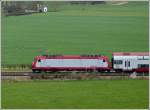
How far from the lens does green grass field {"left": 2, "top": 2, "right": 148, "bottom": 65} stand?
4650 centimetres

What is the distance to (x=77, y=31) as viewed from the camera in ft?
192

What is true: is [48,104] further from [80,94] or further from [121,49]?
[121,49]

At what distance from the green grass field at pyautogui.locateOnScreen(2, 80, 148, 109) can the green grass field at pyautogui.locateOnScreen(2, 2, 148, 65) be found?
11734 millimetres

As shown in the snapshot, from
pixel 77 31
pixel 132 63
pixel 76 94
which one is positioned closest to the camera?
pixel 76 94

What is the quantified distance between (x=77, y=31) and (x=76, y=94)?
33.3 metres

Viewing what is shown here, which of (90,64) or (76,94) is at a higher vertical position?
(90,64)

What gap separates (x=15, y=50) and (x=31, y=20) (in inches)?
715

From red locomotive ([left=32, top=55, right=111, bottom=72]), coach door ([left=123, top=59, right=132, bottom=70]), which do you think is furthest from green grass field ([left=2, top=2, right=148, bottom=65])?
coach door ([left=123, top=59, right=132, bottom=70])

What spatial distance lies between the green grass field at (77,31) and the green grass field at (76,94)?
11.7 metres

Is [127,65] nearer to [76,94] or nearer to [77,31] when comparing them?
[76,94]

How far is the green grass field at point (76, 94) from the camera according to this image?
2312 cm

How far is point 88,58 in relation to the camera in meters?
33.1

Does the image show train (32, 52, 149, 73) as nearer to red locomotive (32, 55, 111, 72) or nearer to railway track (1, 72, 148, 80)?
red locomotive (32, 55, 111, 72)

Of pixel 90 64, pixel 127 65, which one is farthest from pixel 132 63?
pixel 90 64
